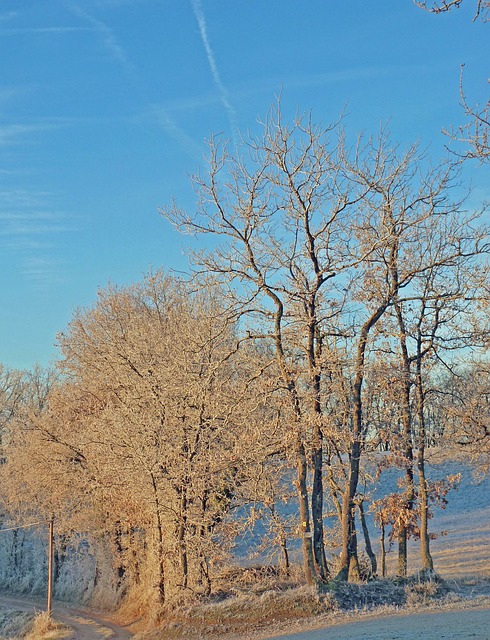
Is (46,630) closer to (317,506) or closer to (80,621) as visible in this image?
(80,621)

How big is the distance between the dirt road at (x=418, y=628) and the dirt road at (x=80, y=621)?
9.61 m

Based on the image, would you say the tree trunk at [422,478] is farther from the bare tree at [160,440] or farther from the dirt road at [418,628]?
the dirt road at [418,628]

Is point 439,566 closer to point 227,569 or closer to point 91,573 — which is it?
point 227,569

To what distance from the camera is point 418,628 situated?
10.5 m

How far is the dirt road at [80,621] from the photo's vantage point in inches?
804

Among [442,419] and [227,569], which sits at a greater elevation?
[442,419]

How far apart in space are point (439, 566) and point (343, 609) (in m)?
13.2

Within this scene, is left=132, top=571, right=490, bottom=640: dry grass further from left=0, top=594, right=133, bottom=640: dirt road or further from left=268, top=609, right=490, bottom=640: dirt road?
left=0, top=594, right=133, bottom=640: dirt road

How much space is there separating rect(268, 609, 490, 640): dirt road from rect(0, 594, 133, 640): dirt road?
378 inches

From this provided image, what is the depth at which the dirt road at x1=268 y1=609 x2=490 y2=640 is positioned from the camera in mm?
9547

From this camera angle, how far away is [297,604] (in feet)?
46.7

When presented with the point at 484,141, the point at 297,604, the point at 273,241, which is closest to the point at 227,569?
the point at 297,604

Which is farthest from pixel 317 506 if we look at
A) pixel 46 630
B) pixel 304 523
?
pixel 46 630

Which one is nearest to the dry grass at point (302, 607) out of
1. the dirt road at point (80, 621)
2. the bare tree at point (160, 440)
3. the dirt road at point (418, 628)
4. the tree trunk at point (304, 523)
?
the tree trunk at point (304, 523)
